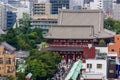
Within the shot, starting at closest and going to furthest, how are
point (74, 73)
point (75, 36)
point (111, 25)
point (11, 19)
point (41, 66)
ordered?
point (74, 73) → point (41, 66) → point (75, 36) → point (111, 25) → point (11, 19)

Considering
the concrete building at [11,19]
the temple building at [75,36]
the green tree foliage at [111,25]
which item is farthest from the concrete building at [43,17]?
the temple building at [75,36]

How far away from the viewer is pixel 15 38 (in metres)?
44.2

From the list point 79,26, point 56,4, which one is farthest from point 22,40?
point 56,4

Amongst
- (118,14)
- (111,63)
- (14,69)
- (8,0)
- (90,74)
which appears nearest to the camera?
(90,74)

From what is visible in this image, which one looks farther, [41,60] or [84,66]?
[41,60]

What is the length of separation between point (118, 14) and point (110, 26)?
30274 millimetres

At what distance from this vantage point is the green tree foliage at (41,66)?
30.3 m

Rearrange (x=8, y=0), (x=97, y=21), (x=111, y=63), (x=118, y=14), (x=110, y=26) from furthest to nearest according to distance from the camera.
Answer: (x=8, y=0), (x=118, y=14), (x=110, y=26), (x=97, y=21), (x=111, y=63)

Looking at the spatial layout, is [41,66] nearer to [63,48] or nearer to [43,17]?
[63,48]

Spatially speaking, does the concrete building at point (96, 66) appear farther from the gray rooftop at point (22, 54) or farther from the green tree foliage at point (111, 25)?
the green tree foliage at point (111, 25)

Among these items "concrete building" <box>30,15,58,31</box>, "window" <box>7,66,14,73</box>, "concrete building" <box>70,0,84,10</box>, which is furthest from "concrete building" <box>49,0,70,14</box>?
"window" <box>7,66,14,73</box>

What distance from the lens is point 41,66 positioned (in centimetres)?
3095

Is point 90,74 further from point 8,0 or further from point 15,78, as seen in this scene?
point 8,0

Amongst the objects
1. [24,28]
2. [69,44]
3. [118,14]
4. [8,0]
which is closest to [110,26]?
[24,28]
